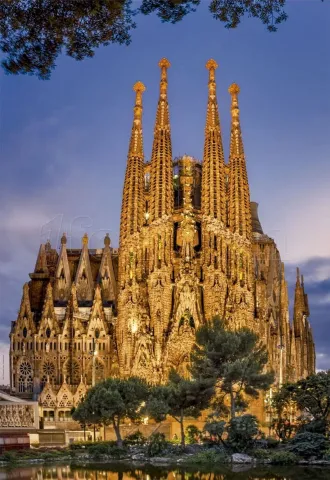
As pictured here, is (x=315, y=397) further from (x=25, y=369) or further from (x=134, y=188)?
(x=134, y=188)

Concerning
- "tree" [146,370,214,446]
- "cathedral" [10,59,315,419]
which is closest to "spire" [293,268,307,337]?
"cathedral" [10,59,315,419]

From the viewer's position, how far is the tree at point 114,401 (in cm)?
5713

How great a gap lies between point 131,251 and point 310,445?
47.3 metres

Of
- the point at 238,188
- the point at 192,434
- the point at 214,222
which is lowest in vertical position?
the point at 192,434

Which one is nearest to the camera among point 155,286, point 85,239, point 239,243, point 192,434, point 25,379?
point 192,434

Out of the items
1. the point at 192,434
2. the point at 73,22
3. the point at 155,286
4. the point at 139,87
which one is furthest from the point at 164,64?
the point at 73,22

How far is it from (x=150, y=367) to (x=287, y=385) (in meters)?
32.0

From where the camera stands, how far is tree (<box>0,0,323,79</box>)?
2281 cm

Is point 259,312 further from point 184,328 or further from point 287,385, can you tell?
point 287,385

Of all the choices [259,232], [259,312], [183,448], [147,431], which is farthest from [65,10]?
[259,232]

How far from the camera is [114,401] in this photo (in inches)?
2248

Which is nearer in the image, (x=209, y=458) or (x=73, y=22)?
(x=73, y=22)

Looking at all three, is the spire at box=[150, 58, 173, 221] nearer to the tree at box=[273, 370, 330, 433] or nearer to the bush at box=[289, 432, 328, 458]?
the tree at box=[273, 370, 330, 433]

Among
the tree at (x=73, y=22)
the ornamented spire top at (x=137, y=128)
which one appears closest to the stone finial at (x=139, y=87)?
the ornamented spire top at (x=137, y=128)
